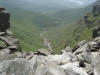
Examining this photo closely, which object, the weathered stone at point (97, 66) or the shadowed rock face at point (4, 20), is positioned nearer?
the weathered stone at point (97, 66)

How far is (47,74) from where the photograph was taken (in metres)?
38.5

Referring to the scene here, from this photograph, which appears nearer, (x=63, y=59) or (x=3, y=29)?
(x=63, y=59)

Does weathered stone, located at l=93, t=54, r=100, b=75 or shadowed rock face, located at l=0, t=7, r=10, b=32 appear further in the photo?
shadowed rock face, located at l=0, t=7, r=10, b=32

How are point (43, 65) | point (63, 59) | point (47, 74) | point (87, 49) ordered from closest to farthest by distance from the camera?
point (47, 74), point (43, 65), point (63, 59), point (87, 49)

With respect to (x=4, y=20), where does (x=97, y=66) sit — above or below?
above

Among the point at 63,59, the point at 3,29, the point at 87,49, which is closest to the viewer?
the point at 63,59

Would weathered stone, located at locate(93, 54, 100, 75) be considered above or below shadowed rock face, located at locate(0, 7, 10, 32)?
above

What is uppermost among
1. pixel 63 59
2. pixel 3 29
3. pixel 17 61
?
pixel 17 61

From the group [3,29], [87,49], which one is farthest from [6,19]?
[87,49]

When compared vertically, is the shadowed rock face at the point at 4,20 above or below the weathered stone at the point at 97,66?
below

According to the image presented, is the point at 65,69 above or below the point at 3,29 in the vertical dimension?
above

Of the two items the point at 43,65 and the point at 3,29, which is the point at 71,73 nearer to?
the point at 43,65

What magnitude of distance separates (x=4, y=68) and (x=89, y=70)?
17639 millimetres

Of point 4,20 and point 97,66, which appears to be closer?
point 97,66
